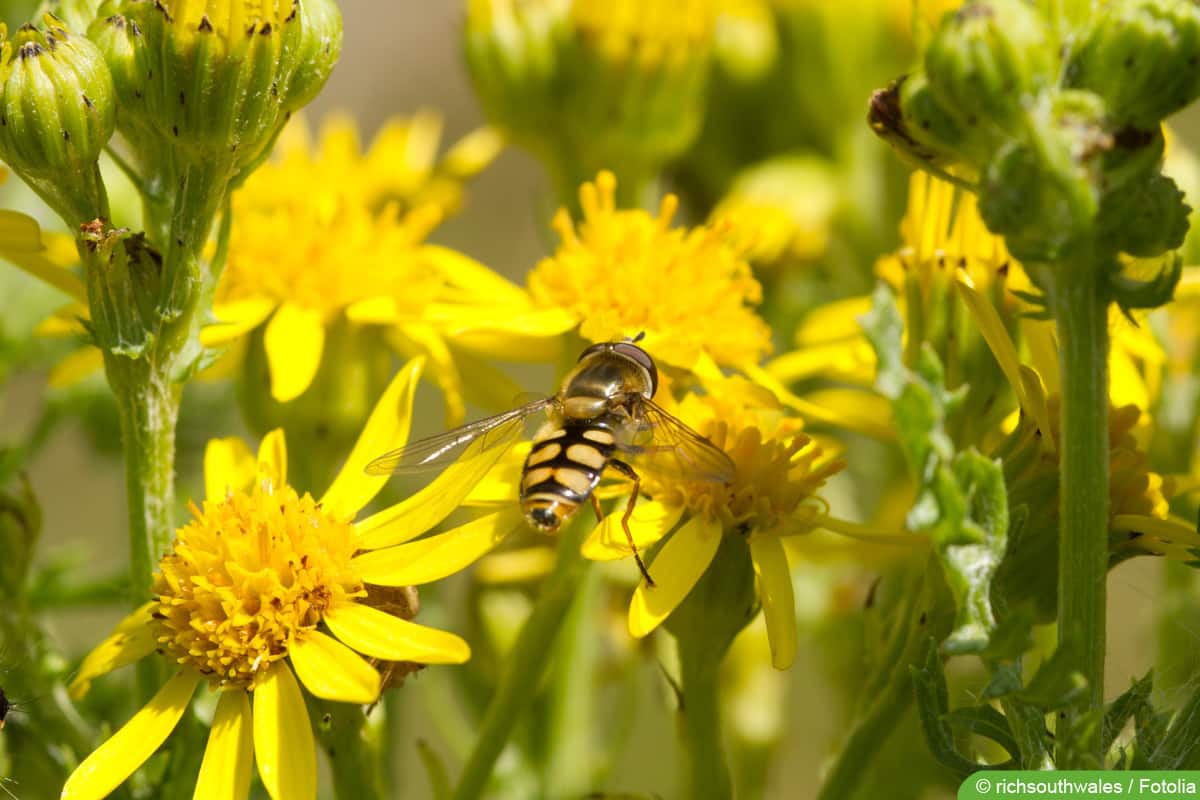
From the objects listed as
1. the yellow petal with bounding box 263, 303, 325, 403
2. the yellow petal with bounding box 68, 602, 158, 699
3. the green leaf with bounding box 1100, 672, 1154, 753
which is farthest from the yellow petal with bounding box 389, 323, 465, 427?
the green leaf with bounding box 1100, 672, 1154, 753

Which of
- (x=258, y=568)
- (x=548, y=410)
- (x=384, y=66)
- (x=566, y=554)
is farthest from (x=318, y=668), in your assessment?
(x=384, y=66)

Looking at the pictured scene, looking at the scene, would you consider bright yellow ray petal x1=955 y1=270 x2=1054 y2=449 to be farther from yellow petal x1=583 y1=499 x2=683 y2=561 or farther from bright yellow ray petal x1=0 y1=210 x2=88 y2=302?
bright yellow ray petal x1=0 y1=210 x2=88 y2=302

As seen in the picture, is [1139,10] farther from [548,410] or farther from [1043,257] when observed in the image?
[548,410]

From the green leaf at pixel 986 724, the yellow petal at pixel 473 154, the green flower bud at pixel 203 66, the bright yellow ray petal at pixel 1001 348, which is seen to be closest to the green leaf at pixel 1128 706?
the green leaf at pixel 986 724

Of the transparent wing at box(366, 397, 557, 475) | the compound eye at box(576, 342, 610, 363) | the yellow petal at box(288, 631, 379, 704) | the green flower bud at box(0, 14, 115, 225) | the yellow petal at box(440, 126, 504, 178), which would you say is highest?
the yellow petal at box(440, 126, 504, 178)

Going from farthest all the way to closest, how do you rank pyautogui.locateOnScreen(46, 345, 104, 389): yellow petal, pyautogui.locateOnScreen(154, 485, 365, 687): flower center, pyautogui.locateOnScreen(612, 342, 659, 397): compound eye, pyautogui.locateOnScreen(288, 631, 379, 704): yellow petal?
pyautogui.locateOnScreen(46, 345, 104, 389): yellow petal < pyautogui.locateOnScreen(612, 342, 659, 397): compound eye < pyautogui.locateOnScreen(154, 485, 365, 687): flower center < pyautogui.locateOnScreen(288, 631, 379, 704): yellow petal
